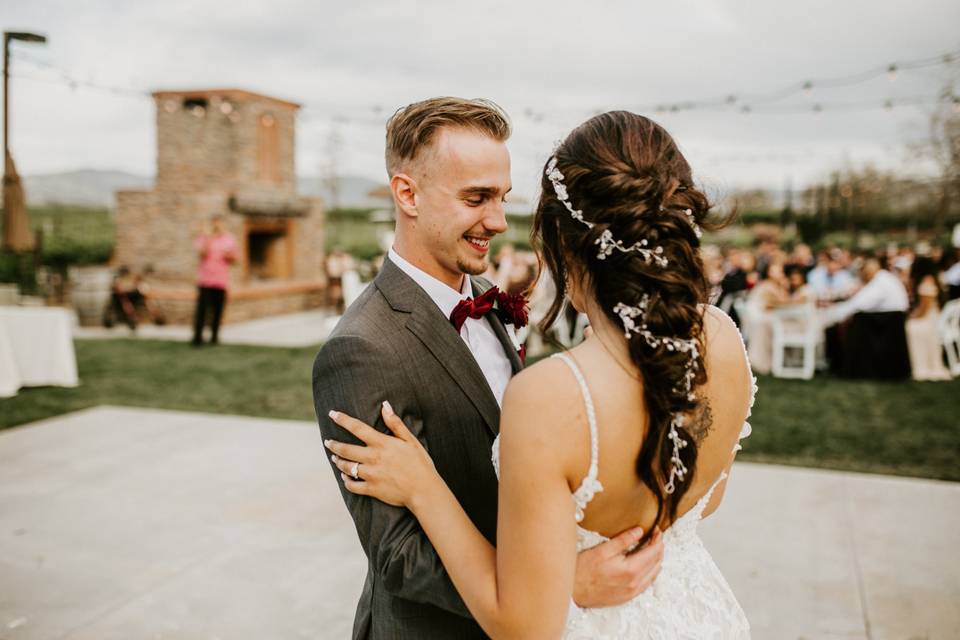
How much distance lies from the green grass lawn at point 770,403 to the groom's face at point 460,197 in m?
4.78

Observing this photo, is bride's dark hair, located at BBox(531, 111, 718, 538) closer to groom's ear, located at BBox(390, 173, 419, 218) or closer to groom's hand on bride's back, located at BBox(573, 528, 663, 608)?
groom's hand on bride's back, located at BBox(573, 528, 663, 608)

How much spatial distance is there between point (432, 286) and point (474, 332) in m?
0.16

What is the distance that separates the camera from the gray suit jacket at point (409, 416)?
1.33 metres

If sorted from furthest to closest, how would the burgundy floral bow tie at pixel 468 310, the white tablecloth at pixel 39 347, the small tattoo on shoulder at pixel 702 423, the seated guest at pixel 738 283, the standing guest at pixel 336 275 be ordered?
1. the standing guest at pixel 336 275
2. the seated guest at pixel 738 283
3. the white tablecloth at pixel 39 347
4. the burgundy floral bow tie at pixel 468 310
5. the small tattoo on shoulder at pixel 702 423

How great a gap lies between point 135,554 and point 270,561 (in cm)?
74

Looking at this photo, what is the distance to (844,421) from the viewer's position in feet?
22.7

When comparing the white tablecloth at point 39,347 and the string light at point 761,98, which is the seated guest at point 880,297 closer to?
the string light at point 761,98

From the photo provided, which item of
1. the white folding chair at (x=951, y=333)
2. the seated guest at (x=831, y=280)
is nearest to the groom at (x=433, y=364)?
the white folding chair at (x=951, y=333)

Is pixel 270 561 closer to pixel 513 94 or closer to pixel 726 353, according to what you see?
pixel 726 353

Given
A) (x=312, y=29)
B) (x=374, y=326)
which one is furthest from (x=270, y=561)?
(x=312, y=29)

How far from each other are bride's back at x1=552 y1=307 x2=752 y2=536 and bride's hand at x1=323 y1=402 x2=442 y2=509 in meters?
0.30

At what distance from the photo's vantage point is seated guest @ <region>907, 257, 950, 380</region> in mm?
9117

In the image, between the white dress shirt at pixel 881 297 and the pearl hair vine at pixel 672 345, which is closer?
the pearl hair vine at pixel 672 345

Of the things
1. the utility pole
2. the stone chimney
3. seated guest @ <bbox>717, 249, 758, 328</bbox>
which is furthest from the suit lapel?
the stone chimney
